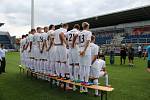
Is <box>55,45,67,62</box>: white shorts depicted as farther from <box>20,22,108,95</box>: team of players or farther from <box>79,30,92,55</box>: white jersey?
<box>79,30,92,55</box>: white jersey

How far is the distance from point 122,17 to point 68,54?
42.1 m

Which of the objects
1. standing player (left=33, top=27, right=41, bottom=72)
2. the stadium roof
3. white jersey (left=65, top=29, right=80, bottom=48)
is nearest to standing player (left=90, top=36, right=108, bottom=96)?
white jersey (left=65, top=29, right=80, bottom=48)

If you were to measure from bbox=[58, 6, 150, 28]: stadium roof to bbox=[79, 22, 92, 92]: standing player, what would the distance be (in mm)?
34405

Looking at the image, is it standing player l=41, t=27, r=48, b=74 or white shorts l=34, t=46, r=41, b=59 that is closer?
standing player l=41, t=27, r=48, b=74

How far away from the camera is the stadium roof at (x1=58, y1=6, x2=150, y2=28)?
154 feet

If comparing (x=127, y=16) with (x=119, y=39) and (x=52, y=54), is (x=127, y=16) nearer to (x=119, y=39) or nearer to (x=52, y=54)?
(x=119, y=39)

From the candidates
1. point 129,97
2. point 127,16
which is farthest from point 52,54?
point 127,16

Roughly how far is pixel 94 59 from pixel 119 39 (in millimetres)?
44829

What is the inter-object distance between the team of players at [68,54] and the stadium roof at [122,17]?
3139cm

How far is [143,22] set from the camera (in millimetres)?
53188

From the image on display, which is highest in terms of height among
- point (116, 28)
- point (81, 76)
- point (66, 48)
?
point (116, 28)

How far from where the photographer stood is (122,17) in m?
52.4

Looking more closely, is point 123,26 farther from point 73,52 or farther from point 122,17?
point 73,52

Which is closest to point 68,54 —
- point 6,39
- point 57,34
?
point 57,34
